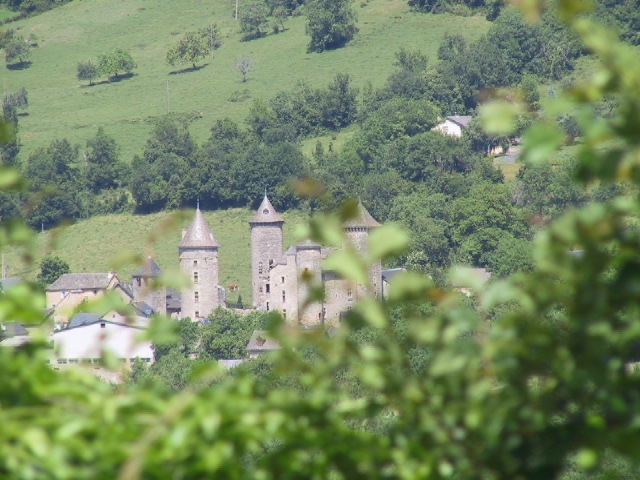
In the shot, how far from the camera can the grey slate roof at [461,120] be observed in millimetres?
109537

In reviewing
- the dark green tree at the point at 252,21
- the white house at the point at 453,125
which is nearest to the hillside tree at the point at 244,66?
the dark green tree at the point at 252,21

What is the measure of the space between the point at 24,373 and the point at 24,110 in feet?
385

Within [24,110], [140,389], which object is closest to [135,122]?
[24,110]

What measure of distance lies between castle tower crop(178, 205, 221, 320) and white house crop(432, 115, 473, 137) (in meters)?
34.8

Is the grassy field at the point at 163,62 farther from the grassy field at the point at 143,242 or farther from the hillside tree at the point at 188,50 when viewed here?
the grassy field at the point at 143,242

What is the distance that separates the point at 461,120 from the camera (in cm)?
11125

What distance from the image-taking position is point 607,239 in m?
2.47

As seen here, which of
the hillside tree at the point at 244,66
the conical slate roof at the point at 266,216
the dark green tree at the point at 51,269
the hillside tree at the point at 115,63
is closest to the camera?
the conical slate roof at the point at 266,216

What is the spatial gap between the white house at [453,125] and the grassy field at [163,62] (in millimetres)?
11044

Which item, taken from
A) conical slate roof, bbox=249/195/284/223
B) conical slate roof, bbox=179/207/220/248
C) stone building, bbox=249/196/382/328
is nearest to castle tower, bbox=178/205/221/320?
conical slate roof, bbox=179/207/220/248

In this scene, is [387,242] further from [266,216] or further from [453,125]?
[453,125]

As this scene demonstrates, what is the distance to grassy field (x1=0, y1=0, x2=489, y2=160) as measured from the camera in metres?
114

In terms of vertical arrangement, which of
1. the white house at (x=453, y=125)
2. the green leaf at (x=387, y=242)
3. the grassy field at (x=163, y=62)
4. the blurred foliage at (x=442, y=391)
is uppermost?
the green leaf at (x=387, y=242)

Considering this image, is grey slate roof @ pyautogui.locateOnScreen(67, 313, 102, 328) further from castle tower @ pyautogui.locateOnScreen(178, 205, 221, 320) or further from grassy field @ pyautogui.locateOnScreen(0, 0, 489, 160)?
grassy field @ pyautogui.locateOnScreen(0, 0, 489, 160)
